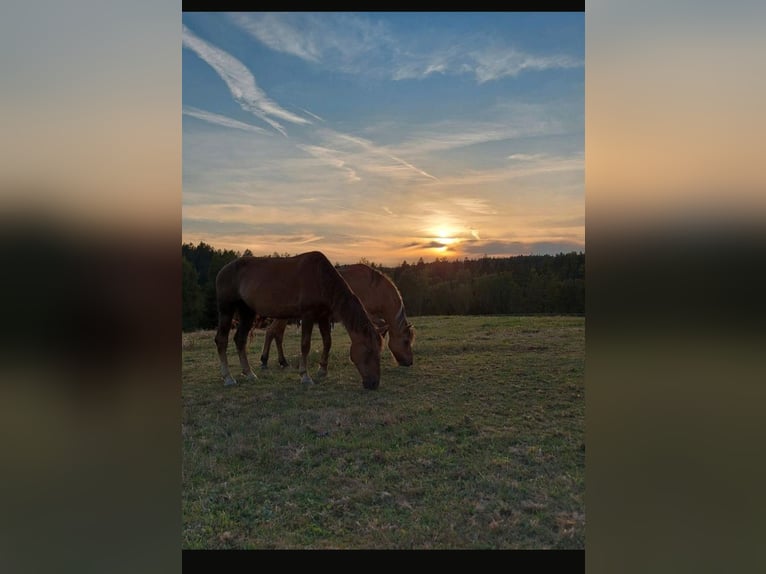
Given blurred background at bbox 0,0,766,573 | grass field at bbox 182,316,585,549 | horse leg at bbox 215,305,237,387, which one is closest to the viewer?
blurred background at bbox 0,0,766,573

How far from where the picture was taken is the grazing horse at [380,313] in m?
9.41

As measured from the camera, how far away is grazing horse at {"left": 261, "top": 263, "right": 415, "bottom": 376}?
371 inches

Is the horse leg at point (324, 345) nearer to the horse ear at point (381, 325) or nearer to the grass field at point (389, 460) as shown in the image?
the grass field at point (389, 460)

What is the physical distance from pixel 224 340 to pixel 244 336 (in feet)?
1.72

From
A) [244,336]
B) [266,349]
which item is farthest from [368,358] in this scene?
[266,349]

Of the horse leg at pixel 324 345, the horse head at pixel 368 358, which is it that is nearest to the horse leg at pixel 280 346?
the horse leg at pixel 324 345

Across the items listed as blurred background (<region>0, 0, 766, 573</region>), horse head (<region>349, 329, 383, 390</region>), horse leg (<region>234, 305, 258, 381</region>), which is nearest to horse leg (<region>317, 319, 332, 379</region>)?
horse head (<region>349, 329, 383, 390</region>)

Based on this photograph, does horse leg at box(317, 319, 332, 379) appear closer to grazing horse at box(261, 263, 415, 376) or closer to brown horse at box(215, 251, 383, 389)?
brown horse at box(215, 251, 383, 389)
